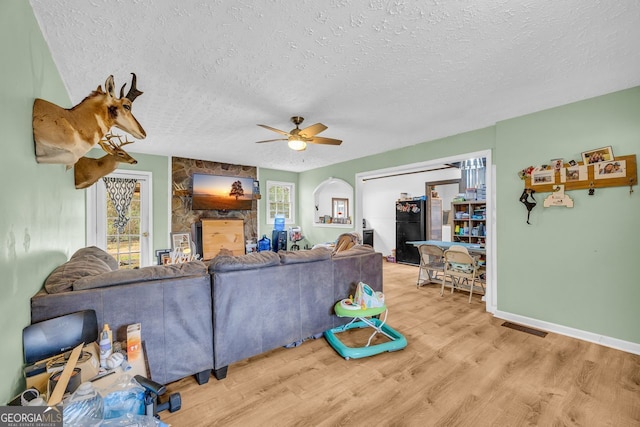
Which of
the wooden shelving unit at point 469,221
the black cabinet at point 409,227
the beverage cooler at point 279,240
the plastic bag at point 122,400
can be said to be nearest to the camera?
the plastic bag at point 122,400

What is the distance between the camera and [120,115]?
1695mm

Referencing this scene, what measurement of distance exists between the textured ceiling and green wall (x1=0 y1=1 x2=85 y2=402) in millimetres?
320

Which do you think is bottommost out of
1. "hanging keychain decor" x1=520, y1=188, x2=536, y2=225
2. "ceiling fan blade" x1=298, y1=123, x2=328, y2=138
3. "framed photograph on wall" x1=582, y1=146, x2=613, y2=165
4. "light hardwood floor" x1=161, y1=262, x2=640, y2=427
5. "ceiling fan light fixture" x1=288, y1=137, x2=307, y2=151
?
"light hardwood floor" x1=161, y1=262, x2=640, y2=427

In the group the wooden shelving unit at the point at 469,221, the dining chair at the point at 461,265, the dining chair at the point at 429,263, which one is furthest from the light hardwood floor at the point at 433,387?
the wooden shelving unit at the point at 469,221

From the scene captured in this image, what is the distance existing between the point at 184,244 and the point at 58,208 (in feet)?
11.1

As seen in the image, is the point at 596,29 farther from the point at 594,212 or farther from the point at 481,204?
the point at 481,204

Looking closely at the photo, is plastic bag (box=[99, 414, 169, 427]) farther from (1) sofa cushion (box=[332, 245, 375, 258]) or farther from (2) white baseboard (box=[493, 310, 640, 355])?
(2) white baseboard (box=[493, 310, 640, 355])

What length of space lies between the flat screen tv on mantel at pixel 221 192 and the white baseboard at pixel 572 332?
5263 mm

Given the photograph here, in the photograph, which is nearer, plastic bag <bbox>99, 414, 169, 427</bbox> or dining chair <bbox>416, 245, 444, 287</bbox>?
plastic bag <bbox>99, 414, 169, 427</bbox>

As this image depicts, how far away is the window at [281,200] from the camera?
22.5ft

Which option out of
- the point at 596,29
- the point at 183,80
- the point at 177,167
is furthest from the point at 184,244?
the point at 596,29

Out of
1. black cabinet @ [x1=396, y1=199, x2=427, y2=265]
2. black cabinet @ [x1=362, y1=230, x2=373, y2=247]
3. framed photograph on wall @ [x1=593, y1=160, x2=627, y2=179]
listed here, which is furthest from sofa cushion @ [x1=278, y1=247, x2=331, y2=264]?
black cabinet @ [x1=362, y1=230, x2=373, y2=247]

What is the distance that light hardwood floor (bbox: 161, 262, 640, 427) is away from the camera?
169 centimetres

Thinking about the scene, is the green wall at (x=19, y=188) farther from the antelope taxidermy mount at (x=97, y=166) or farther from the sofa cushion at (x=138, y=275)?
the antelope taxidermy mount at (x=97, y=166)
